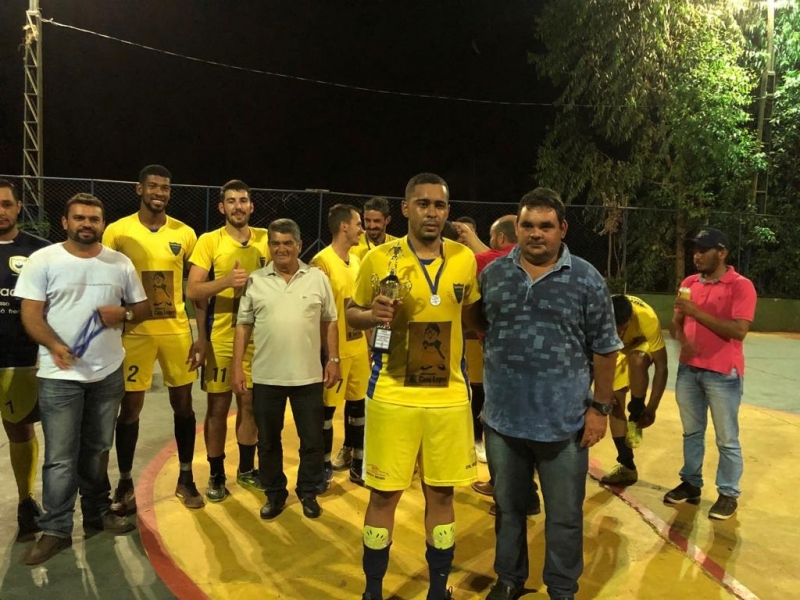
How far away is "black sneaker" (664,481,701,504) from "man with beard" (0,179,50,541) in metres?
3.98

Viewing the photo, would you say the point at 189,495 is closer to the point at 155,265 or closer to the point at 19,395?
the point at 19,395

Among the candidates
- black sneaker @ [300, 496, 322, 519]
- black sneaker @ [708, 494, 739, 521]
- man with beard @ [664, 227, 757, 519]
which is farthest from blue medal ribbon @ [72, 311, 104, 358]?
black sneaker @ [708, 494, 739, 521]

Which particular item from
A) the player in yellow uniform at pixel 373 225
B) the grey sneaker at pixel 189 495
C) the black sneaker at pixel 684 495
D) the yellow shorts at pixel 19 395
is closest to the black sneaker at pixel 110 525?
the grey sneaker at pixel 189 495

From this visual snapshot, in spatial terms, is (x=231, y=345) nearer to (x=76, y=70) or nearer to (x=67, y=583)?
(x=67, y=583)

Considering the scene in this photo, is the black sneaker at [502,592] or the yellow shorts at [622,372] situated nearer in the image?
the black sneaker at [502,592]

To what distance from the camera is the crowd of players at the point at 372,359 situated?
8.91ft

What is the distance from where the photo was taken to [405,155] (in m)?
26.3

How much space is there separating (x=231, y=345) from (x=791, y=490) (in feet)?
13.5

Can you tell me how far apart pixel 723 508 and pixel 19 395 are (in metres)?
4.34

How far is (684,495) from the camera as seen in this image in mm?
4207

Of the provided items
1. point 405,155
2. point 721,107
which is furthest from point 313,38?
point 721,107

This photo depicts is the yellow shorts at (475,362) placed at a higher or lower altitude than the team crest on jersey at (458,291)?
lower

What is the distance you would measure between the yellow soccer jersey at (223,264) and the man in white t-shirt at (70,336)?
2.10ft

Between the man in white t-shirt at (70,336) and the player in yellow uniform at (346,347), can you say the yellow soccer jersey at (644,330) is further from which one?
the man in white t-shirt at (70,336)
